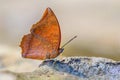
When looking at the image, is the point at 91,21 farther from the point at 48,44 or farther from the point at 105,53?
the point at 48,44

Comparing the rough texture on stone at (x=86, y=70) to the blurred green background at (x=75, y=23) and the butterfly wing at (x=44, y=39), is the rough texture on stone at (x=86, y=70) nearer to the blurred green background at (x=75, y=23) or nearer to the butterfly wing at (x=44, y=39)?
the butterfly wing at (x=44, y=39)

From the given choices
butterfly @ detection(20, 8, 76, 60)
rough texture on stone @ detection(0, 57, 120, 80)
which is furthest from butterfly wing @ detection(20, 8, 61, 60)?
rough texture on stone @ detection(0, 57, 120, 80)

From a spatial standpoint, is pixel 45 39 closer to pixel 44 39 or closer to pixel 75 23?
pixel 44 39

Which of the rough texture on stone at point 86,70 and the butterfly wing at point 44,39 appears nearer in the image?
the rough texture on stone at point 86,70

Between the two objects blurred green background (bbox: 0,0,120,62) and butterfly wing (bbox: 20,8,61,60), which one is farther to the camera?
blurred green background (bbox: 0,0,120,62)

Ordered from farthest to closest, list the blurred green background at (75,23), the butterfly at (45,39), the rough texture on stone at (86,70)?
the blurred green background at (75,23)
the butterfly at (45,39)
the rough texture on stone at (86,70)

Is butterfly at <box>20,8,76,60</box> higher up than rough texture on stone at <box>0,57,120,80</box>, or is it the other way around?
butterfly at <box>20,8,76,60</box>

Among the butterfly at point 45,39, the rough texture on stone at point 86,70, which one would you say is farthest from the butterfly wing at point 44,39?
the rough texture on stone at point 86,70

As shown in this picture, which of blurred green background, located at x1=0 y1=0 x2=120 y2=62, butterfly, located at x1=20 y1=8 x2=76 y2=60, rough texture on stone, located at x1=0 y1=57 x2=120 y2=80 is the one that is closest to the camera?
rough texture on stone, located at x1=0 y1=57 x2=120 y2=80

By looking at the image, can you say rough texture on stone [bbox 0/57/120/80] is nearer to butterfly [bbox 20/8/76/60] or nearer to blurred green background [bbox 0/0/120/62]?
butterfly [bbox 20/8/76/60]
